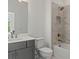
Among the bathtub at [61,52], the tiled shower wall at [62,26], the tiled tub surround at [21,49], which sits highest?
the tiled shower wall at [62,26]

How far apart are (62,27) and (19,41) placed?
2144 millimetres

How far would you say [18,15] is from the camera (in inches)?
149

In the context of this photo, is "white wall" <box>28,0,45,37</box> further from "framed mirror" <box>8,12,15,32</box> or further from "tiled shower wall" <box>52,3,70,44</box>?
"framed mirror" <box>8,12,15,32</box>

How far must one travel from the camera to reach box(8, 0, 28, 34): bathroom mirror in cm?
355

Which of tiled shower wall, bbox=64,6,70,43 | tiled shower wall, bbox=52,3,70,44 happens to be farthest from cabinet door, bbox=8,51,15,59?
tiled shower wall, bbox=64,6,70,43

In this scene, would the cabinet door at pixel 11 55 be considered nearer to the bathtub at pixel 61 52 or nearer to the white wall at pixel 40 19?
the white wall at pixel 40 19

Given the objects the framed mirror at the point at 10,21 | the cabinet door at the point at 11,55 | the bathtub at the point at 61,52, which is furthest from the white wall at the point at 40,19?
the cabinet door at the point at 11,55

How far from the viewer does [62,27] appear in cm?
471

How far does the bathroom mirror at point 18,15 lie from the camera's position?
11.7 ft

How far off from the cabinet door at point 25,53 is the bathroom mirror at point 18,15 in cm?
71
